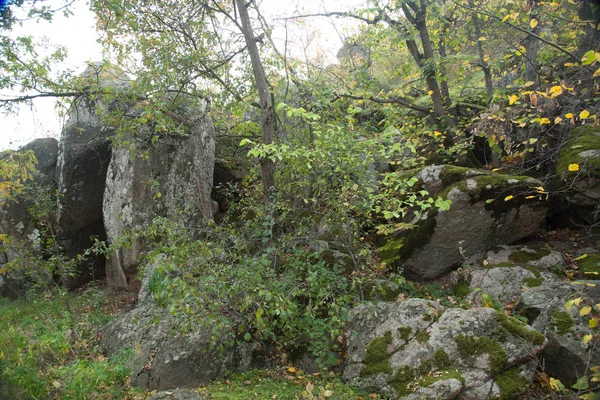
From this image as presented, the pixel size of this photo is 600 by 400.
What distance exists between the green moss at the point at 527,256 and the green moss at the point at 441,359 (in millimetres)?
3314

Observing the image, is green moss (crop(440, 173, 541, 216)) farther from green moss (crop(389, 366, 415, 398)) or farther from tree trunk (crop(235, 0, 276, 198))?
green moss (crop(389, 366, 415, 398))

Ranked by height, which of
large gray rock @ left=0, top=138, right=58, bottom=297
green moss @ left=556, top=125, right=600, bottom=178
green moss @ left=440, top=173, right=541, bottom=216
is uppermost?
large gray rock @ left=0, top=138, right=58, bottom=297

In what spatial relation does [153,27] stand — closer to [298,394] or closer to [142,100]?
[142,100]

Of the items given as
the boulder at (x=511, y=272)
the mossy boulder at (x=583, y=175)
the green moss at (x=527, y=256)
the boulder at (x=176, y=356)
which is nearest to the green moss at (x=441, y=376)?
the boulder at (x=511, y=272)

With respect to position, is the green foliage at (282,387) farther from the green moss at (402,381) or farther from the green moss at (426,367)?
the green moss at (426,367)

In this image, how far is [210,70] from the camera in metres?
8.39

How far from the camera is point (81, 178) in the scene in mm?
10555

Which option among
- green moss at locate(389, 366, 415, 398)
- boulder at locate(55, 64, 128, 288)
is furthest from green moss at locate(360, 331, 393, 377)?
boulder at locate(55, 64, 128, 288)

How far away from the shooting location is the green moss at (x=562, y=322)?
4.65 metres

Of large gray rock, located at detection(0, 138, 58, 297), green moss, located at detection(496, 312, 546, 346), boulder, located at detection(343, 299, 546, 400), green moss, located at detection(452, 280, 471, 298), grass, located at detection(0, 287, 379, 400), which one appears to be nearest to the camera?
boulder, located at detection(343, 299, 546, 400)

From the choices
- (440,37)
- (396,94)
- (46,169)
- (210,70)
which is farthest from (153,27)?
(440,37)

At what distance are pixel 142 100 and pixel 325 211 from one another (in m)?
4.80

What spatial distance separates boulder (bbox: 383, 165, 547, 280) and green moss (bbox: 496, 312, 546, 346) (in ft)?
8.33

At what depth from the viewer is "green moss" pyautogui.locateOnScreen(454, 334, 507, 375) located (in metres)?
4.50
